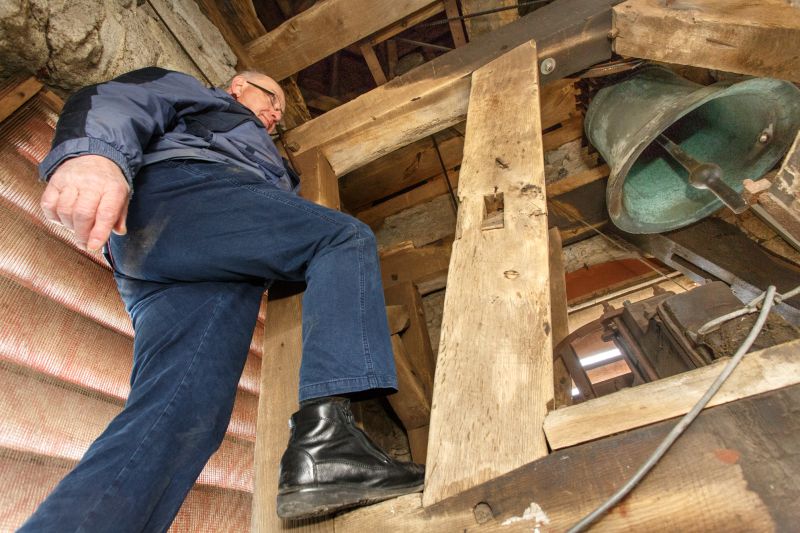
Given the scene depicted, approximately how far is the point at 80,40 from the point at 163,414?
1324 millimetres

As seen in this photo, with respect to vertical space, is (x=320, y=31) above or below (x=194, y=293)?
above

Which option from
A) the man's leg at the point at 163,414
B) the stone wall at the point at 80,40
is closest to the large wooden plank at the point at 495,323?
the man's leg at the point at 163,414

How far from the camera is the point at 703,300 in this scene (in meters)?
1.38

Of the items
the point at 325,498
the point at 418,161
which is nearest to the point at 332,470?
the point at 325,498

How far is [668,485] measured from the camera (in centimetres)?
68

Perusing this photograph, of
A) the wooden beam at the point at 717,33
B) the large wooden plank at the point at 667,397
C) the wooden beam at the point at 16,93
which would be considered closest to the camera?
the large wooden plank at the point at 667,397

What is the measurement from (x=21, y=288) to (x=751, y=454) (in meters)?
1.79

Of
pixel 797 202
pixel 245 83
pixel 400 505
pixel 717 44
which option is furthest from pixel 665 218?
pixel 245 83

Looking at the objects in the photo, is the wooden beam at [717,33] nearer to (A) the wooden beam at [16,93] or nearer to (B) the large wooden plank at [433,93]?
(B) the large wooden plank at [433,93]

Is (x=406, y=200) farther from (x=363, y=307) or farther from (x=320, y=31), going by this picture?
(x=363, y=307)

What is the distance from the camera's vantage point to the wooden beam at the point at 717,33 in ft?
4.97

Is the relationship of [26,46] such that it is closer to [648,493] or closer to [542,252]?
[542,252]

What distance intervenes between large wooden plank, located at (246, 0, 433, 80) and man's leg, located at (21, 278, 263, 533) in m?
1.45

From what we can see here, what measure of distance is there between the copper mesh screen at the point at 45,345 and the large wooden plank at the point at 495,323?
1.13 m
